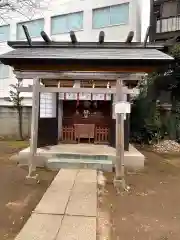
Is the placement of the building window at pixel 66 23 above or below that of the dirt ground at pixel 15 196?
above

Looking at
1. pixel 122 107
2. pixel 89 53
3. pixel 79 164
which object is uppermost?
pixel 89 53

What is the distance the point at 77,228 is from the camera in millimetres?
4352

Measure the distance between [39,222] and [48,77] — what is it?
14.0ft

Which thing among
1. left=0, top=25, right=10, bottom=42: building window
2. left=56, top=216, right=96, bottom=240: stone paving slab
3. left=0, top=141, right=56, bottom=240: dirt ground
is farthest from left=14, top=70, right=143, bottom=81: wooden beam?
→ left=0, top=25, right=10, bottom=42: building window

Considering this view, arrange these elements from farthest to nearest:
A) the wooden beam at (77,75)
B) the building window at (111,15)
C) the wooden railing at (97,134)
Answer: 1. the building window at (111,15)
2. the wooden railing at (97,134)
3. the wooden beam at (77,75)

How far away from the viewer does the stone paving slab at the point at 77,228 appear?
406 centimetres

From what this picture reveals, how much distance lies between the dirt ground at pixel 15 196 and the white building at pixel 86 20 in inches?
428

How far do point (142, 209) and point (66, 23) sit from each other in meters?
16.1

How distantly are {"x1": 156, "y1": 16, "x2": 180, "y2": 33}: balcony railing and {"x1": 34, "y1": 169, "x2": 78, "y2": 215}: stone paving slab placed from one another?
15.1m

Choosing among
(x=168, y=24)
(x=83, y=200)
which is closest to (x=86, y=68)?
(x=83, y=200)

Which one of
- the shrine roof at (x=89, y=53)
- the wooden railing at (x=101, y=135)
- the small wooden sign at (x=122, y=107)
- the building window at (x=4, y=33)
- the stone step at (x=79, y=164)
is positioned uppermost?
the building window at (x=4, y=33)

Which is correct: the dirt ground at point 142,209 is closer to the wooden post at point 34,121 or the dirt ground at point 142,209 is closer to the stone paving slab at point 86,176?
the stone paving slab at point 86,176

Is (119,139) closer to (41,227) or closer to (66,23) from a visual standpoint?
(41,227)

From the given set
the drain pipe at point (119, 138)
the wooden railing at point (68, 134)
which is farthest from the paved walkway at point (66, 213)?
the wooden railing at point (68, 134)
